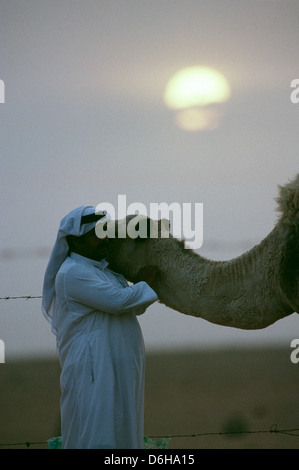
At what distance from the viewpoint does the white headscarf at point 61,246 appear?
13.2 ft

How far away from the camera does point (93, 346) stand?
389 cm

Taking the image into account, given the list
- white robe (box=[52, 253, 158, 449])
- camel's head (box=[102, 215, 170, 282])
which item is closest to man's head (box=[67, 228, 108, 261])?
white robe (box=[52, 253, 158, 449])

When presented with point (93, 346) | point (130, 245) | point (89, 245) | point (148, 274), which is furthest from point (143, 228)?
point (93, 346)

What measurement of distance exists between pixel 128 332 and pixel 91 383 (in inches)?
17.0

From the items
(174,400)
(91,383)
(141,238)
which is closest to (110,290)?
(91,383)

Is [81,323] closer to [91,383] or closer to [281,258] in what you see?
[91,383]

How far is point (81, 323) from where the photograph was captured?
13.1ft

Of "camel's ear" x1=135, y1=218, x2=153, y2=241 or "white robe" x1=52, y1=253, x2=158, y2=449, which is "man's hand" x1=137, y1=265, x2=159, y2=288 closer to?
"camel's ear" x1=135, y1=218, x2=153, y2=241

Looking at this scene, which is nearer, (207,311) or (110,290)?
(110,290)

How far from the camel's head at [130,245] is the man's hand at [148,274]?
0.21 ft

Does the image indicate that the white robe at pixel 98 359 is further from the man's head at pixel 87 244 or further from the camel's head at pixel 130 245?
the camel's head at pixel 130 245

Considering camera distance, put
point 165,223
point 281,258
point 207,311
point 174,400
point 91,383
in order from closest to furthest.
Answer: point 91,383 → point 281,258 → point 207,311 → point 165,223 → point 174,400

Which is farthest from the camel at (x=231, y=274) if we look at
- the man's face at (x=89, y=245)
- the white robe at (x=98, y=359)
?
the white robe at (x=98, y=359)
